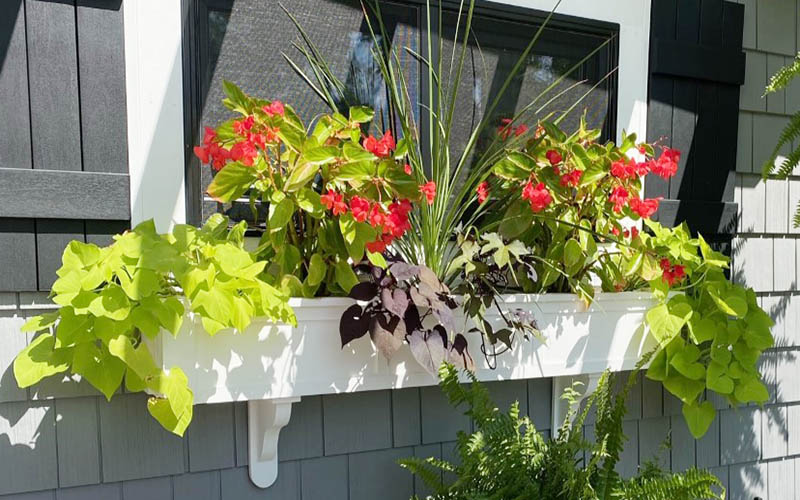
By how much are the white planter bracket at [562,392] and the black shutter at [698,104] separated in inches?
24.3

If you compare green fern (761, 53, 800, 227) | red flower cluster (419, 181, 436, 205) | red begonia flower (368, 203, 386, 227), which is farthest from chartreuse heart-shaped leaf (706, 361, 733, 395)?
red begonia flower (368, 203, 386, 227)

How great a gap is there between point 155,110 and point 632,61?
1.50 m

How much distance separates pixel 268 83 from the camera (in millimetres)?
1904

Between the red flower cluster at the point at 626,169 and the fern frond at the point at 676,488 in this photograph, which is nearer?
the fern frond at the point at 676,488

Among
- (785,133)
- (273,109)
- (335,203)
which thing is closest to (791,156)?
(785,133)

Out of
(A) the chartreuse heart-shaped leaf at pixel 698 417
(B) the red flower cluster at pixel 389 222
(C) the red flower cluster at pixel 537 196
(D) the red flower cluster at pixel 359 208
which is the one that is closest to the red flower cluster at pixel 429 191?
(B) the red flower cluster at pixel 389 222

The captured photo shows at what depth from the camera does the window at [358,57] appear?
6.01 ft

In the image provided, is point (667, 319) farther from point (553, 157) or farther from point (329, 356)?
point (329, 356)

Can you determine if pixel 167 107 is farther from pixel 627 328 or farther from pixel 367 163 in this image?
pixel 627 328

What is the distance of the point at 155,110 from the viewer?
5.72 ft

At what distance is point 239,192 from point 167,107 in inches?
13.2

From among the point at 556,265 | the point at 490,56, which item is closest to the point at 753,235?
the point at 556,265

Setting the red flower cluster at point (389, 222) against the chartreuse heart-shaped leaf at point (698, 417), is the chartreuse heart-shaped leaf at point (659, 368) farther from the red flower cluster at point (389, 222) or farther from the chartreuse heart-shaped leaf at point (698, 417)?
the red flower cluster at point (389, 222)

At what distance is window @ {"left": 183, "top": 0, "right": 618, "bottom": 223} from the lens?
1833 millimetres
